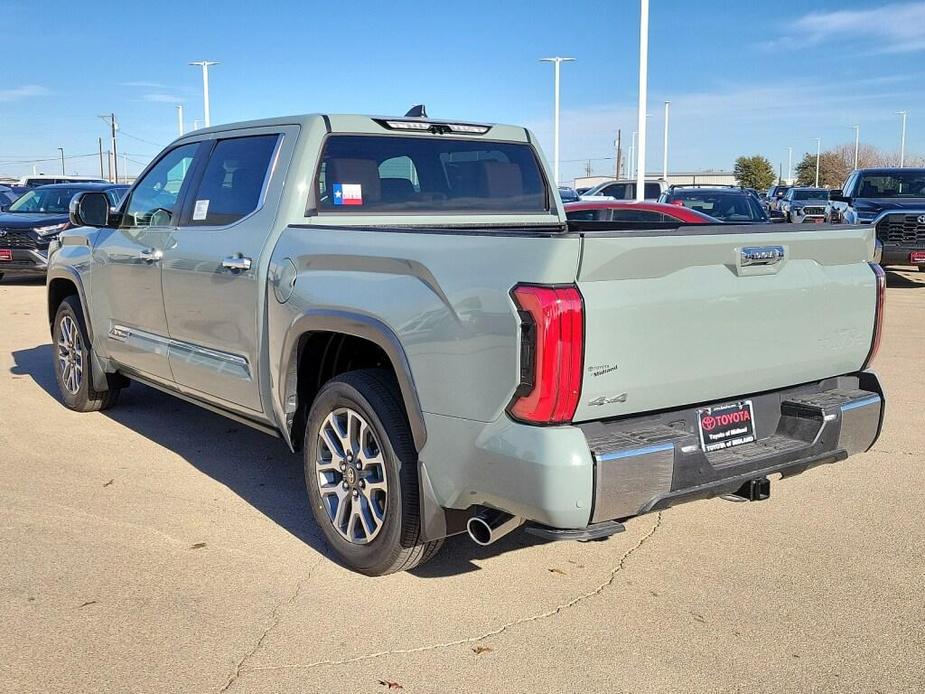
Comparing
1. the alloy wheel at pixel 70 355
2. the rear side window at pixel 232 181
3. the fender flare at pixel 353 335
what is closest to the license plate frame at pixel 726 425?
the fender flare at pixel 353 335

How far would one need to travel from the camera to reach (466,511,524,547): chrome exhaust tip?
11.3 feet

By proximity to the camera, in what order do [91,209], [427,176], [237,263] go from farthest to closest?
[91,209], [427,176], [237,263]

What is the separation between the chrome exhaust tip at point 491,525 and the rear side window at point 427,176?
1899 millimetres

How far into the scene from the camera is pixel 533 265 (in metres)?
3.11

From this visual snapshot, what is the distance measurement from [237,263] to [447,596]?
6.27 feet

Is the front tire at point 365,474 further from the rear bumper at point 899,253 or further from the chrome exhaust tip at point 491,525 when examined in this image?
the rear bumper at point 899,253

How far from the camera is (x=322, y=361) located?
4434mm

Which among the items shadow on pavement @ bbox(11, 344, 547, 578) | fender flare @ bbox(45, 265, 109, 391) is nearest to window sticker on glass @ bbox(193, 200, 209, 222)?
shadow on pavement @ bbox(11, 344, 547, 578)

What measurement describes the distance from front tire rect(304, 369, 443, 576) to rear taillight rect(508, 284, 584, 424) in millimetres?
787

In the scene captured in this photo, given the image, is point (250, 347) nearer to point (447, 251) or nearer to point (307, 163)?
point (307, 163)

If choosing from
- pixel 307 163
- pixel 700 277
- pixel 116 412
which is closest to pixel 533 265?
pixel 700 277

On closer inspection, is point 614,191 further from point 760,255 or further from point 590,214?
point 760,255

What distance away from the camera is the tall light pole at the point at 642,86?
22.5 metres

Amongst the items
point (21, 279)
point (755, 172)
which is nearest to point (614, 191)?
point (21, 279)
